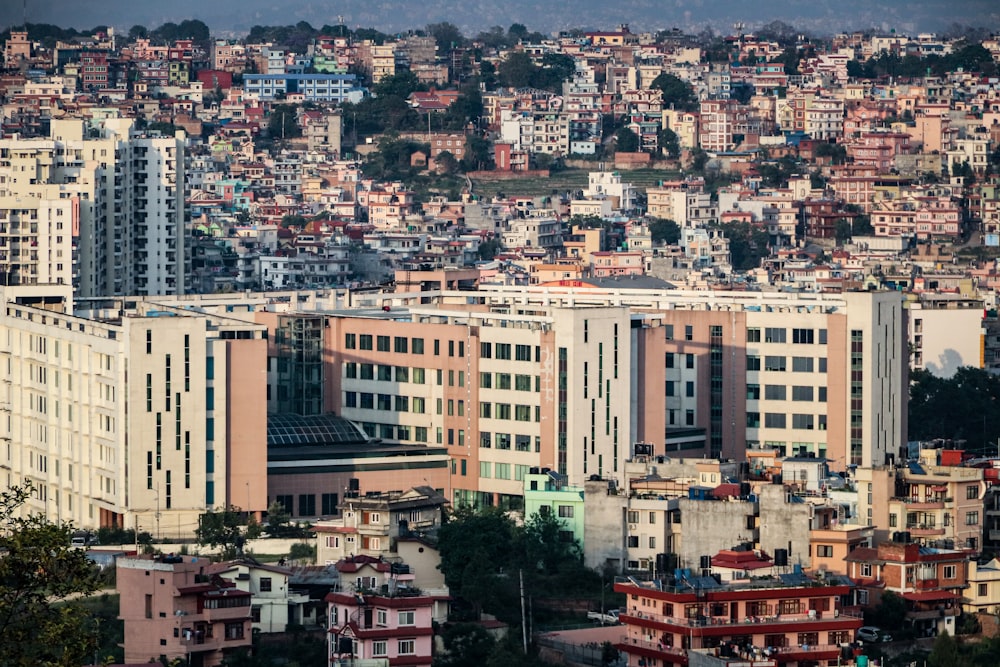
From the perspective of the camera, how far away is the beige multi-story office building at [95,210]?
94.6 metres

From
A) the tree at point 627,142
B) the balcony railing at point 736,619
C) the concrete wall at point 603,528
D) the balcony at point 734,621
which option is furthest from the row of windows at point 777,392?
the tree at point 627,142

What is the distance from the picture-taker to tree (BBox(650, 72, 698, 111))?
169 m

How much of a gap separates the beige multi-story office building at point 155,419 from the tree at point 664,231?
7507 cm

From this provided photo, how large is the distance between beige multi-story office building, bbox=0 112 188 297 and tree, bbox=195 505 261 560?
37.5 meters

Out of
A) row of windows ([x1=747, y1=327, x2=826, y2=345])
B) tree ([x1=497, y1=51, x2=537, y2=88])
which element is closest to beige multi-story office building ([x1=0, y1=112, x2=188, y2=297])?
row of windows ([x1=747, y1=327, x2=826, y2=345])

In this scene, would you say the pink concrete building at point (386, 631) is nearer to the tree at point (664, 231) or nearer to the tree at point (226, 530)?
the tree at point (226, 530)

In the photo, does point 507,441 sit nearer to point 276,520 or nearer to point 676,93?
point 276,520

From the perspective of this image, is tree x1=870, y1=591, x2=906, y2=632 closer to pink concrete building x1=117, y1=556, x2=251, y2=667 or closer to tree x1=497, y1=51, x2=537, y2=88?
pink concrete building x1=117, y1=556, x2=251, y2=667

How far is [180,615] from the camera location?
45219mm

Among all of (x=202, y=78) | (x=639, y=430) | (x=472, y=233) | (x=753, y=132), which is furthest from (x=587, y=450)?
(x=202, y=78)

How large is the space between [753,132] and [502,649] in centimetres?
11737

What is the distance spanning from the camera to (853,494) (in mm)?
54750

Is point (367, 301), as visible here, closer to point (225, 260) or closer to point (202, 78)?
point (225, 260)

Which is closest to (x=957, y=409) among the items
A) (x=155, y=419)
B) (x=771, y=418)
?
(x=771, y=418)
